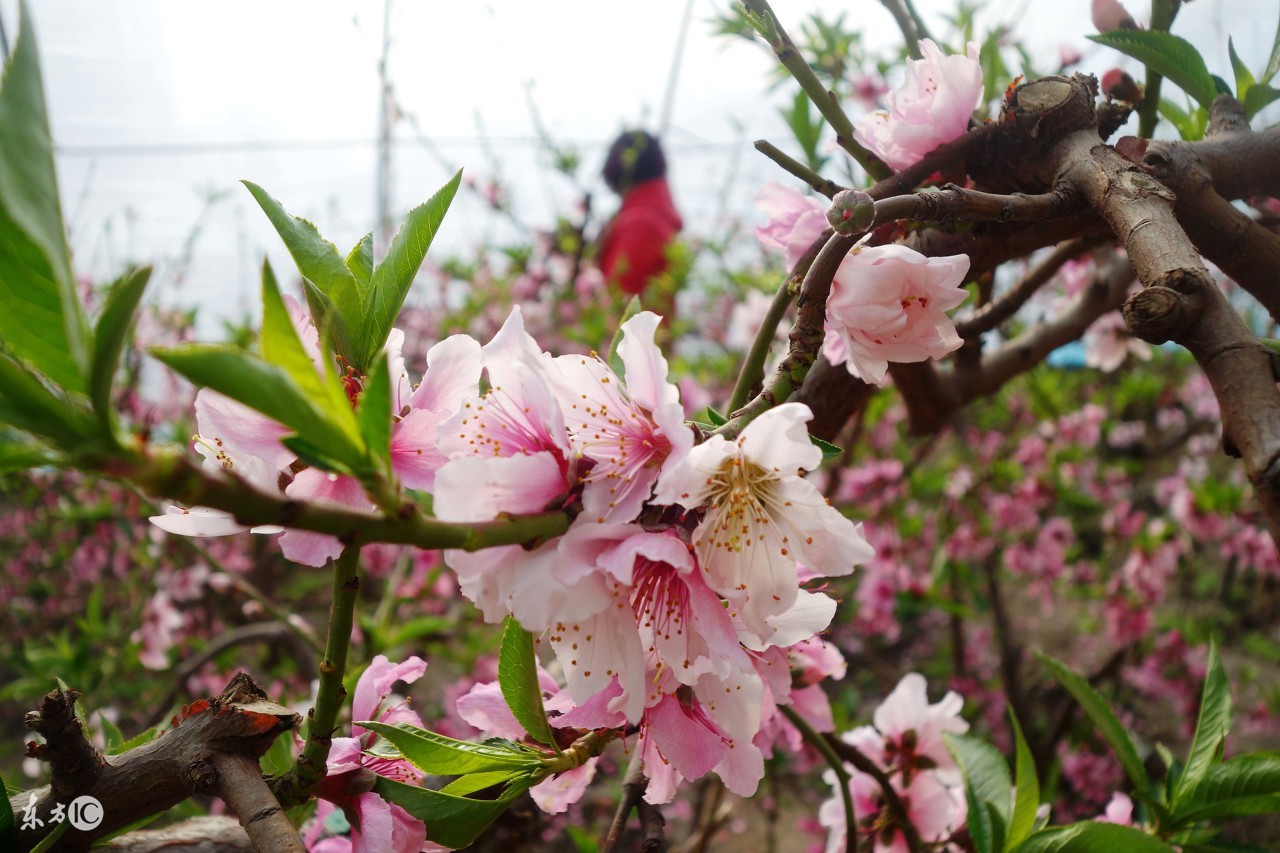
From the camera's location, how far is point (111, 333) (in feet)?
1.15

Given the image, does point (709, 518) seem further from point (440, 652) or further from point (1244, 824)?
point (1244, 824)

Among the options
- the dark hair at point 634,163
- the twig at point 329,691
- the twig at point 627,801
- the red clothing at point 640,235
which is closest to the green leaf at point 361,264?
the twig at point 329,691

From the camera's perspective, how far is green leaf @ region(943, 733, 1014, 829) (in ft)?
2.52

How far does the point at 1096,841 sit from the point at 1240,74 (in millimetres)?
792

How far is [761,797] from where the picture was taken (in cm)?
284

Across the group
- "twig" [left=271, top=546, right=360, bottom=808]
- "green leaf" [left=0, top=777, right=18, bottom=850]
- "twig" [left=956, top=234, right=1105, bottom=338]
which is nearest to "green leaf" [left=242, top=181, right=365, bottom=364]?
"twig" [left=271, top=546, right=360, bottom=808]

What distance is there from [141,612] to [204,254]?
3.82 meters

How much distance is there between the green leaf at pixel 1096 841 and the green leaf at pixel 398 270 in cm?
70

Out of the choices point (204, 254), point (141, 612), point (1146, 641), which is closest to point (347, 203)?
point (204, 254)

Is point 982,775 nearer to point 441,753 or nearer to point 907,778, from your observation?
point 907,778

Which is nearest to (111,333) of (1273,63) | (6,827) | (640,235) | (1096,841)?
(6,827)

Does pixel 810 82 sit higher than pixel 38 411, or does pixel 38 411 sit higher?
pixel 810 82

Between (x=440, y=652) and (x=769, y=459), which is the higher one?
(x=769, y=459)

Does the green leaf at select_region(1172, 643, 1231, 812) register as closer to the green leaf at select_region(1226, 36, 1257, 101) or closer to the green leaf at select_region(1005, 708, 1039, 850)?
the green leaf at select_region(1005, 708, 1039, 850)
